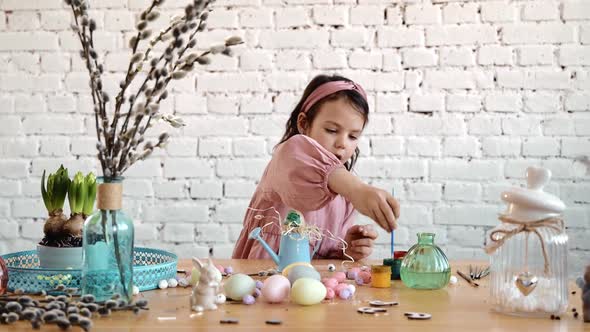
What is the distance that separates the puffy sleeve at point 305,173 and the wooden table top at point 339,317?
1.18 ft

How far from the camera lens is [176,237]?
270 cm

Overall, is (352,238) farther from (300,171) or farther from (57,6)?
(57,6)

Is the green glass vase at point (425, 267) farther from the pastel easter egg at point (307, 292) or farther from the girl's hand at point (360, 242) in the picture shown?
the girl's hand at point (360, 242)

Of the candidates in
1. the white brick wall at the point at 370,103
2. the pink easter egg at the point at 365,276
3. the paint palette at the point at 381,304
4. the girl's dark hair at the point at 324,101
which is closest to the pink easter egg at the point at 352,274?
the pink easter egg at the point at 365,276

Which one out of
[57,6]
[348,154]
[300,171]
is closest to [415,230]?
[348,154]

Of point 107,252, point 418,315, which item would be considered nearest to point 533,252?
point 418,315

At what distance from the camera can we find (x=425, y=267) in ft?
4.15

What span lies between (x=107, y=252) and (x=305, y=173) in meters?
0.57

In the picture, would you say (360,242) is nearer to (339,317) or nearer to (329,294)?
(329,294)

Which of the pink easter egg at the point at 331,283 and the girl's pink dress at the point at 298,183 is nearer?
the pink easter egg at the point at 331,283

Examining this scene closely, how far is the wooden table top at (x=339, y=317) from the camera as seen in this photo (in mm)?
957

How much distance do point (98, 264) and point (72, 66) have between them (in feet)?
5.93

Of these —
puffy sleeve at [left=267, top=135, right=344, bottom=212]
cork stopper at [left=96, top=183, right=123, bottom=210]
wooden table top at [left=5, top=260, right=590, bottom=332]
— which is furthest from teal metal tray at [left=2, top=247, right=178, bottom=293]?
puffy sleeve at [left=267, top=135, right=344, bottom=212]

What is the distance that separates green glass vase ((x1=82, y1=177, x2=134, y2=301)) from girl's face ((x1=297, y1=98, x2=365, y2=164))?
106 centimetres
